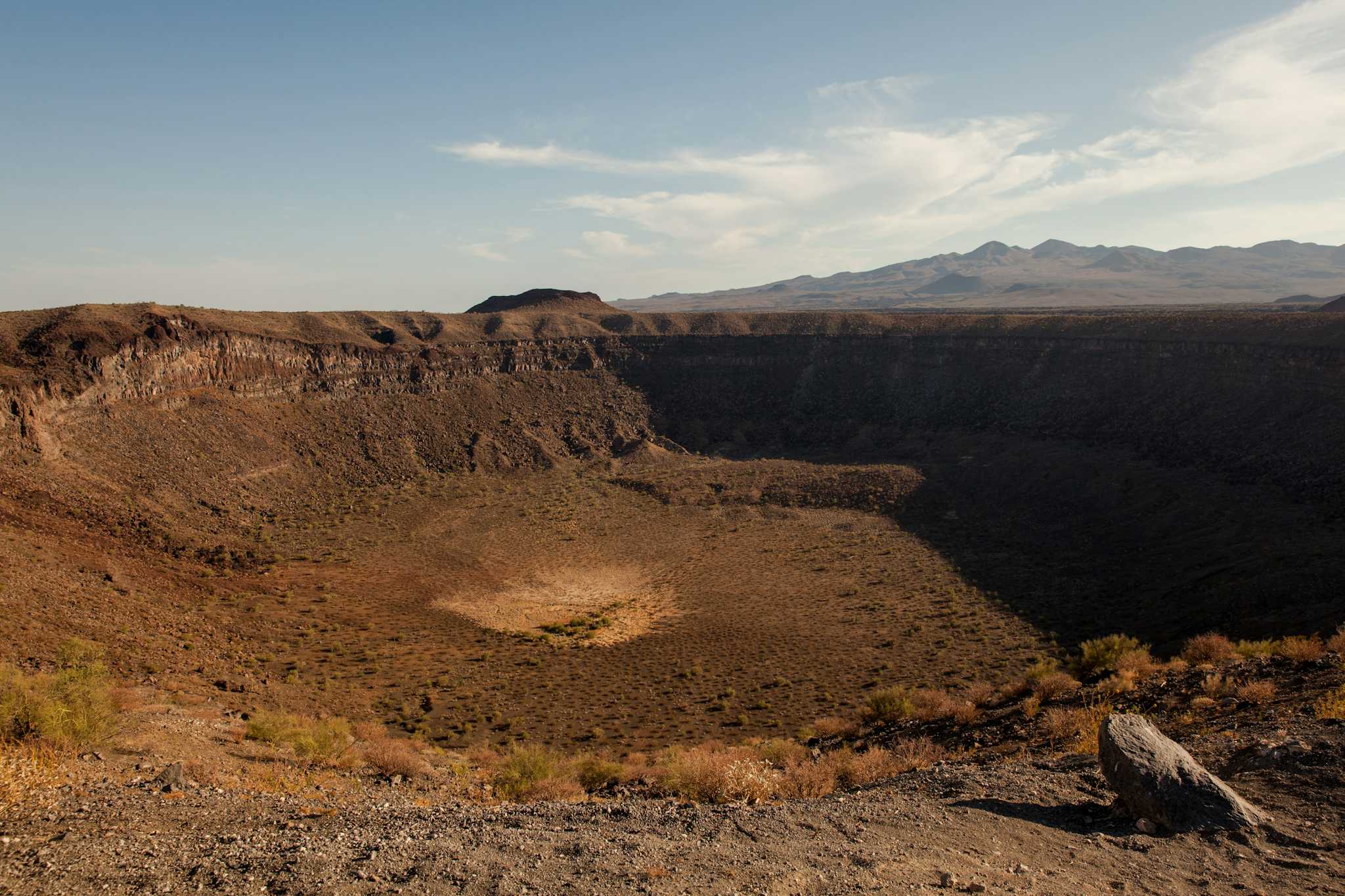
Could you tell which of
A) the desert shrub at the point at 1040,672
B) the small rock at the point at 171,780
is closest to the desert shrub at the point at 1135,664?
the desert shrub at the point at 1040,672

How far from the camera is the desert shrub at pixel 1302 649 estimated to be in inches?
618

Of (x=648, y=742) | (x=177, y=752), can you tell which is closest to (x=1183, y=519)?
(x=648, y=742)

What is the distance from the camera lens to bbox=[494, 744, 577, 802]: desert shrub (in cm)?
1416

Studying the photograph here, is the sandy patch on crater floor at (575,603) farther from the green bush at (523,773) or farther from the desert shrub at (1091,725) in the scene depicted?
the desert shrub at (1091,725)

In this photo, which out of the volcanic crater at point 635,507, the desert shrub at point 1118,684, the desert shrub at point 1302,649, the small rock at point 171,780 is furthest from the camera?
the volcanic crater at point 635,507

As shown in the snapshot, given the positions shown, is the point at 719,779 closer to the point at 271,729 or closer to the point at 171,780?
the point at 171,780

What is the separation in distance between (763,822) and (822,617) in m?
20.5

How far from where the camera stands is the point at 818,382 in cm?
7138

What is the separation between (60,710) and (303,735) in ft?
16.3

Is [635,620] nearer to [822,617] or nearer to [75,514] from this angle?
[822,617]

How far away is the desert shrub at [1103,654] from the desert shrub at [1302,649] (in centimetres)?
329

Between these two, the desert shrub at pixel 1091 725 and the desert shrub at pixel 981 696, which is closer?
the desert shrub at pixel 1091 725

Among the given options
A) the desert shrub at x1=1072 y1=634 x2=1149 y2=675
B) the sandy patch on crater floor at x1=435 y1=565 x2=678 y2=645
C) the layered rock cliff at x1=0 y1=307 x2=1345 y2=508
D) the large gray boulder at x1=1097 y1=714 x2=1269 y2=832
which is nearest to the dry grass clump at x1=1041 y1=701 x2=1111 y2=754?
the large gray boulder at x1=1097 y1=714 x2=1269 y2=832

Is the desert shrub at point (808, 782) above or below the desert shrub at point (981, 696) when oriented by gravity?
above
